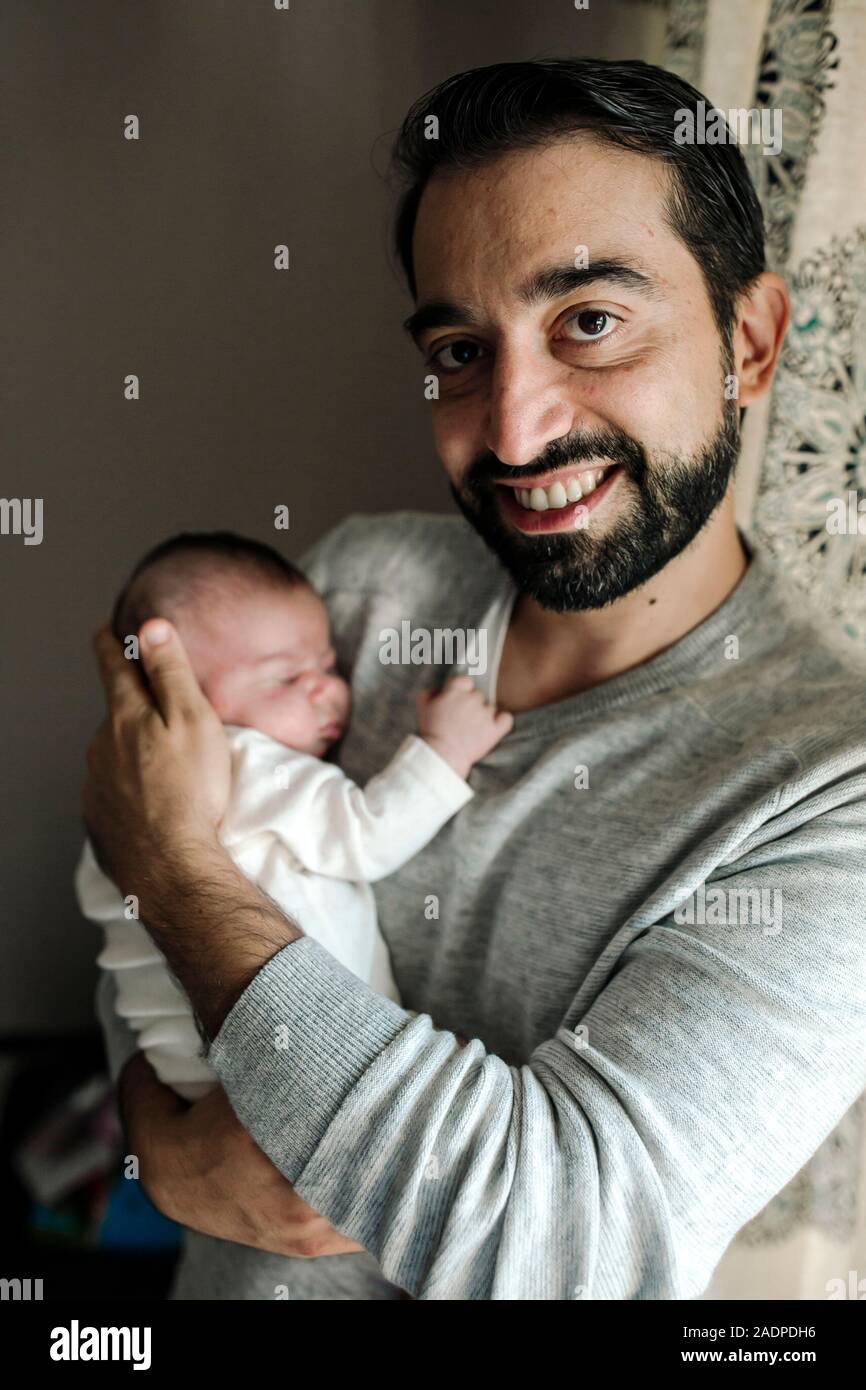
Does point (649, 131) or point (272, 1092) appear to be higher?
point (649, 131)

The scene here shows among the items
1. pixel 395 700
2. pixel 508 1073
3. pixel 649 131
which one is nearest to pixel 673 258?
pixel 649 131

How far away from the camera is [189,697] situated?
1.14 meters

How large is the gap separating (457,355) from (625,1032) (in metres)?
0.73

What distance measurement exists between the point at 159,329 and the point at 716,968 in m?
1.41

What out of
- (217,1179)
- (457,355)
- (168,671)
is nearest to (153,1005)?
(217,1179)

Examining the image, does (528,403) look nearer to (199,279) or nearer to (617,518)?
(617,518)

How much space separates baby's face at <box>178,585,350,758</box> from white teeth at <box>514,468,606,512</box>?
13.0 inches

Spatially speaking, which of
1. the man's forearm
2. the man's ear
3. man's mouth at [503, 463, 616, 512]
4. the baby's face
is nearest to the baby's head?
the baby's face

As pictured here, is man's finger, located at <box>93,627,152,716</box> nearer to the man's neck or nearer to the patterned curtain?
the man's neck

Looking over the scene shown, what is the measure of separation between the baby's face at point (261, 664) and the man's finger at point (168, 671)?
0.14ft

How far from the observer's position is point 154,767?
1.11m

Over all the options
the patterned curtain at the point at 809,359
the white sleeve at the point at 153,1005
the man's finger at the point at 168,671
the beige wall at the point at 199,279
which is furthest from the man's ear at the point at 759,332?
the white sleeve at the point at 153,1005

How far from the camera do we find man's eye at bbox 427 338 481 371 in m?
1.13

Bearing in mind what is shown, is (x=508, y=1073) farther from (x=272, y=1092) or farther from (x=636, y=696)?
(x=636, y=696)
